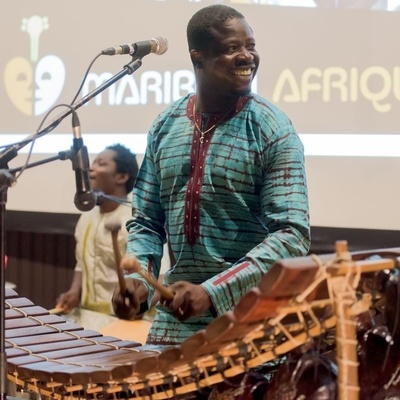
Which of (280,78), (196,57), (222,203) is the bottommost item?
(222,203)

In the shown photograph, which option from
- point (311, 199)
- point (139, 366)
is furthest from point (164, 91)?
point (139, 366)

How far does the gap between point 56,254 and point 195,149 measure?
313 centimetres

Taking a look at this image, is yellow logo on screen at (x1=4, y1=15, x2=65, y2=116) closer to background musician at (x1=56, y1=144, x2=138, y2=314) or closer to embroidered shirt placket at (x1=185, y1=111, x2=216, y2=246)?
background musician at (x1=56, y1=144, x2=138, y2=314)

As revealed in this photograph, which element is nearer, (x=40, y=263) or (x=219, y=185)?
(x=219, y=185)

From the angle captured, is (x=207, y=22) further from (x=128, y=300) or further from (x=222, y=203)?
(x=128, y=300)

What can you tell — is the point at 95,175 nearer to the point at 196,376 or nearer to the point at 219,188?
the point at 219,188

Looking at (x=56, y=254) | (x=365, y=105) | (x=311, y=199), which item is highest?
(x=365, y=105)

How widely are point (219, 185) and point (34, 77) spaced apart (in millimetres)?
2345

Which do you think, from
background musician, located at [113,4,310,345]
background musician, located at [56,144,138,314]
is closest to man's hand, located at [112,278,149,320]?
background musician, located at [113,4,310,345]

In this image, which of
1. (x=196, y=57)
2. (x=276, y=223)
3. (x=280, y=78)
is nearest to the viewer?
(x=276, y=223)

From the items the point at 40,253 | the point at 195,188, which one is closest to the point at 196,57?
the point at 195,188

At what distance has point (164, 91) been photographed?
157 inches

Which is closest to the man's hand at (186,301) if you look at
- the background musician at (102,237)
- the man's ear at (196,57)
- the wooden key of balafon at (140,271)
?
the wooden key of balafon at (140,271)

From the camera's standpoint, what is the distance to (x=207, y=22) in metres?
2.12
